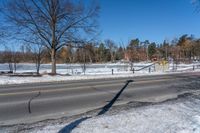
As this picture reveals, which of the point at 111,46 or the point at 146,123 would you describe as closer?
the point at 146,123

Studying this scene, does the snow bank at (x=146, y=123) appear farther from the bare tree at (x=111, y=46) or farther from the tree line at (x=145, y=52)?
the bare tree at (x=111, y=46)

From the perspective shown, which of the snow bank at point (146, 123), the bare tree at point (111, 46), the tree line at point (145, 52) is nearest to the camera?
the snow bank at point (146, 123)

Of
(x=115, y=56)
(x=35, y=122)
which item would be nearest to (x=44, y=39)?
(x=35, y=122)

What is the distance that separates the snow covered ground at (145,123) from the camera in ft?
20.3

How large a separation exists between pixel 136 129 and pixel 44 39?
22771 millimetres

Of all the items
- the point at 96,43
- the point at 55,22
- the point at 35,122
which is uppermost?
the point at 55,22

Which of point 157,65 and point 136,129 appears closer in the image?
point 136,129

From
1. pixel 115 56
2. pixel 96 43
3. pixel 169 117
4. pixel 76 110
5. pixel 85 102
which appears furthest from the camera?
pixel 115 56

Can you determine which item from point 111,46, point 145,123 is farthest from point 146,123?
point 111,46

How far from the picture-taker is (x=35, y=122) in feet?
25.2

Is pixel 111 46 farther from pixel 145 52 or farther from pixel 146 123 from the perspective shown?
pixel 146 123

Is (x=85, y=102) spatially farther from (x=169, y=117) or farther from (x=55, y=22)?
(x=55, y=22)

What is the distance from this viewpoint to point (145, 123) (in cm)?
682

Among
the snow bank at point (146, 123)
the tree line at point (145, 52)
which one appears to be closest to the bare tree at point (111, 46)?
the tree line at point (145, 52)
